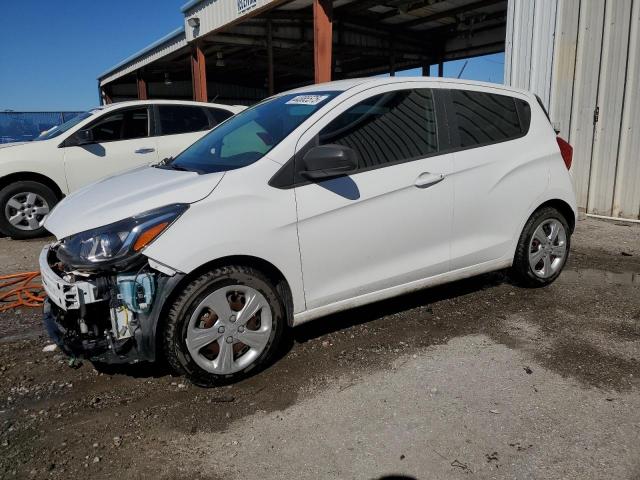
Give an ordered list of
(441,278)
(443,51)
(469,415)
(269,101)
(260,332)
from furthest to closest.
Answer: (443,51) < (269,101) < (441,278) < (260,332) < (469,415)

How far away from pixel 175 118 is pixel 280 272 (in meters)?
5.19

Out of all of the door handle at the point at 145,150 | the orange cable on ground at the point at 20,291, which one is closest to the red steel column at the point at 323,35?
the door handle at the point at 145,150

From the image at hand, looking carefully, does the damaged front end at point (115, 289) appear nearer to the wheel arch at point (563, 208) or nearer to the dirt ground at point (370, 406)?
the dirt ground at point (370, 406)

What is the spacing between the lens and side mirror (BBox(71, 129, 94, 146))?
273 inches

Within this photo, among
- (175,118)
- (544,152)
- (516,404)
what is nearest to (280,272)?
(516,404)

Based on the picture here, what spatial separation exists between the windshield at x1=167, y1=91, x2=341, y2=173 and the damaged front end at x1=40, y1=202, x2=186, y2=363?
64 cm

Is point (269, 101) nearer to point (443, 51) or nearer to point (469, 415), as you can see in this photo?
point (469, 415)

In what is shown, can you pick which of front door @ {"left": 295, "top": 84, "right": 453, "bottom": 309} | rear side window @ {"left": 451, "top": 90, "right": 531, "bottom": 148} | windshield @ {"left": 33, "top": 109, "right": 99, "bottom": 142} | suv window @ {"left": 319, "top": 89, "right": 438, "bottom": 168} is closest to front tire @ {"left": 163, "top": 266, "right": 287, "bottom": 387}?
front door @ {"left": 295, "top": 84, "right": 453, "bottom": 309}

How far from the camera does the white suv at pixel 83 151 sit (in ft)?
22.0

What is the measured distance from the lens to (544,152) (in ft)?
13.6

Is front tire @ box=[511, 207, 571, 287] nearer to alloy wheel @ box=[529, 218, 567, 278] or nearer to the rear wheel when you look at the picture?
alloy wheel @ box=[529, 218, 567, 278]

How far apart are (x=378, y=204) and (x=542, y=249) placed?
6.01 ft

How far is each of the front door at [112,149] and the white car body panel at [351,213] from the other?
377cm

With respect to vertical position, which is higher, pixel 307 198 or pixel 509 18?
pixel 509 18
